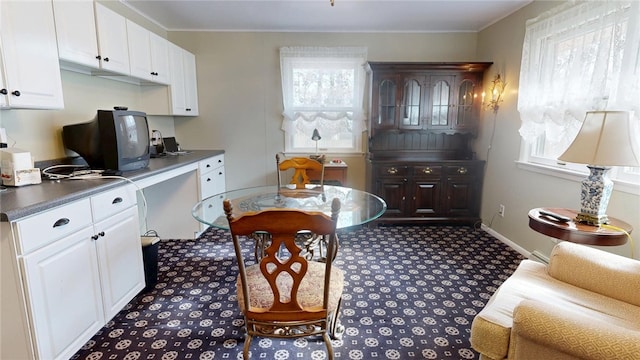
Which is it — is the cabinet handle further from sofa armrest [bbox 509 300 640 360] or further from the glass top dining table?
sofa armrest [bbox 509 300 640 360]

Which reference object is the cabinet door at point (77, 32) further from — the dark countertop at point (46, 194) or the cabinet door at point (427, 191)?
the cabinet door at point (427, 191)

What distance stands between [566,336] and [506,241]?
102 inches

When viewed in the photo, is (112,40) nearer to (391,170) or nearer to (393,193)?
(391,170)

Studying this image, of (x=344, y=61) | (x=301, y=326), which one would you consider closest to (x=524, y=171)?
(x=344, y=61)

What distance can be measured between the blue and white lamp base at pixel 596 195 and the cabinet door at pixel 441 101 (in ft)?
6.80

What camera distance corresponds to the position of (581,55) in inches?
94.3

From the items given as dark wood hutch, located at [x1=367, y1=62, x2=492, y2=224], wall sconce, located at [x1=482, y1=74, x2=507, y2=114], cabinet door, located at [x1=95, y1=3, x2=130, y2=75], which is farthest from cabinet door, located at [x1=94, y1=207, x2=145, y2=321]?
wall sconce, located at [x1=482, y1=74, x2=507, y2=114]

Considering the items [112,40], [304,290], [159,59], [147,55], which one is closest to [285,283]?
[304,290]

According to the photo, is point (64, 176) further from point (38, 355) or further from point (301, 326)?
point (301, 326)

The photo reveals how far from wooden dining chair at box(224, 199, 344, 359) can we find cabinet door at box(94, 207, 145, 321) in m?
0.93

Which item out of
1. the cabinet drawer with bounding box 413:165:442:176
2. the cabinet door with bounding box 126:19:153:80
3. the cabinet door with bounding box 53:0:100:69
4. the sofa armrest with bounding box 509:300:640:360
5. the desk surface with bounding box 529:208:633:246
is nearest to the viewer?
the sofa armrest with bounding box 509:300:640:360

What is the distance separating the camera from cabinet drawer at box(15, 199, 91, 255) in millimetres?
1390

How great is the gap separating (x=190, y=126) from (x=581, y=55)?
13.6 feet

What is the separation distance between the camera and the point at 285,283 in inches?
65.7
